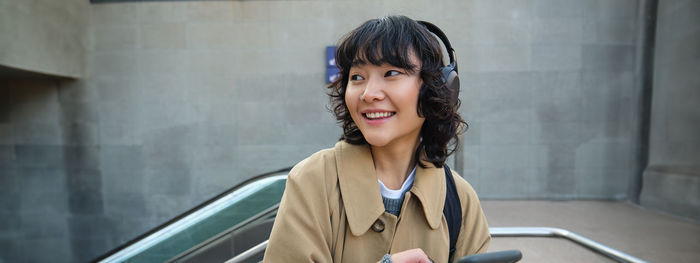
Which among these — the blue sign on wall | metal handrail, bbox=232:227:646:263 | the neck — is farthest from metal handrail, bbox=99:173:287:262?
the blue sign on wall

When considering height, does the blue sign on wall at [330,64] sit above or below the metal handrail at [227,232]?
above

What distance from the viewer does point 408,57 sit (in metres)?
0.87

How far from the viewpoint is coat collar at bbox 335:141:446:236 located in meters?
0.88

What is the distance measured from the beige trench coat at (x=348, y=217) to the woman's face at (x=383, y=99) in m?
0.12

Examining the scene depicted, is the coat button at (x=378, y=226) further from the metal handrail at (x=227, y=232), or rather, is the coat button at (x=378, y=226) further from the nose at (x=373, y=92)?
the metal handrail at (x=227, y=232)

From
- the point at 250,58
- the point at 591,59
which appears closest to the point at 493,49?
the point at 591,59

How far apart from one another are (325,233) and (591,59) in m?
5.86

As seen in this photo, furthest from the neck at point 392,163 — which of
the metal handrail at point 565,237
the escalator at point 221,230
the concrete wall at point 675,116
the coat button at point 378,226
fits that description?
the concrete wall at point 675,116

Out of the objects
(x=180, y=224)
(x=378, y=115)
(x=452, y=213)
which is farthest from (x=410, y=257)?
(x=180, y=224)

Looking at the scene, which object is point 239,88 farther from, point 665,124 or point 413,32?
point 665,124

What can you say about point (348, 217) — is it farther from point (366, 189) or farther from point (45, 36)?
point (45, 36)

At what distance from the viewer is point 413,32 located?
2.98 feet

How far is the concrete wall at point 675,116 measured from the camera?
419 cm

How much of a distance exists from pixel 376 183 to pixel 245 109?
4926mm
